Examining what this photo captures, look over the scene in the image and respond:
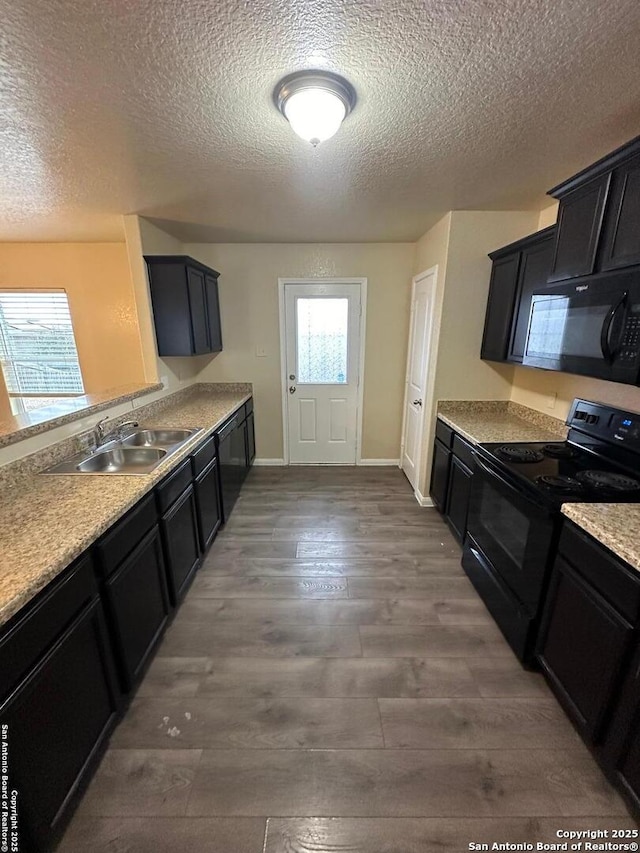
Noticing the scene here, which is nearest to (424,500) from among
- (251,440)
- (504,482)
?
(504,482)

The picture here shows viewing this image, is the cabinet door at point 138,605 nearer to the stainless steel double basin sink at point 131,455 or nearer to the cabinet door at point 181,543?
the cabinet door at point 181,543

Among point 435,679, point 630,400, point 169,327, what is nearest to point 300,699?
point 435,679

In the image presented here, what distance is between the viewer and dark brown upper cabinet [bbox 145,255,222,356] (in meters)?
2.75

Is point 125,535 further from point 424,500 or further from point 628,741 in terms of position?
point 424,500

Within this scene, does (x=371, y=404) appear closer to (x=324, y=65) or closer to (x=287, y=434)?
(x=287, y=434)

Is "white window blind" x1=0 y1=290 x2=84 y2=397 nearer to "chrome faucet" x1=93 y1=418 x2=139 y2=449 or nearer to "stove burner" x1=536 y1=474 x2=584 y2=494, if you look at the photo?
"chrome faucet" x1=93 y1=418 x2=139 y2=449

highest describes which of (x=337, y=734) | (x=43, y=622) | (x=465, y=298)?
(x=465, y=298)

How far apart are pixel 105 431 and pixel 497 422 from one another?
2.88m

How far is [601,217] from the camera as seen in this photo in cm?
149

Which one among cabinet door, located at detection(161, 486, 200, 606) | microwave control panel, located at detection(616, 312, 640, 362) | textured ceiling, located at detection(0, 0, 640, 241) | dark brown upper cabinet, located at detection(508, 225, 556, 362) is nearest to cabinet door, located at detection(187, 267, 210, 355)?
textured ceiling, located at detection(0, 0, 640, 241)

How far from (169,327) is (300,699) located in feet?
9.16

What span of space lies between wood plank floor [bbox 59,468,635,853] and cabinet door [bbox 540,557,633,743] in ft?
0.63

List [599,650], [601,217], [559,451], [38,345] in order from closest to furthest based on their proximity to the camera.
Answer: [599,650], [601,217], [559,451], [38,345]

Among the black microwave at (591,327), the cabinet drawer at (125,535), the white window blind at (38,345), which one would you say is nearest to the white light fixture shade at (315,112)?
the black microwave at (591,327)
